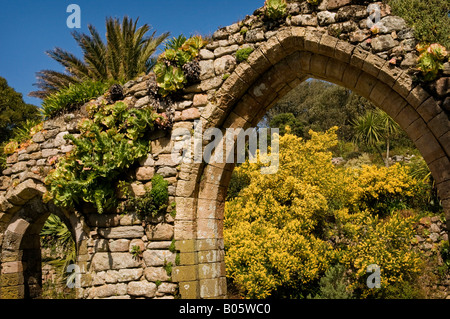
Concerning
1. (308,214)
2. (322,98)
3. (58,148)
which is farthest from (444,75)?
(322,98)

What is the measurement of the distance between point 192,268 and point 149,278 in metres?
0.68

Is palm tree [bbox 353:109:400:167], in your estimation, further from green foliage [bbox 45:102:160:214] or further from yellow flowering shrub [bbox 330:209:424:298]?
green foliage [bbox 45:102:160:214]

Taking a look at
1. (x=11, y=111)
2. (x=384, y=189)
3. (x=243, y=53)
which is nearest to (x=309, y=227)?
(x=384, y=189)

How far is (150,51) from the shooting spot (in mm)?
11977

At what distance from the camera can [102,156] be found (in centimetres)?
571

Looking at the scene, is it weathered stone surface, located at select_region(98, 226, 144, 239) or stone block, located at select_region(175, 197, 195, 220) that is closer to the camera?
stone block, located at select_region(175, 197, 195, 220)

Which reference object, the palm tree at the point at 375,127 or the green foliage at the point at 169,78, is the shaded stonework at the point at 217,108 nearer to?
the green foliage at the point at 169,78

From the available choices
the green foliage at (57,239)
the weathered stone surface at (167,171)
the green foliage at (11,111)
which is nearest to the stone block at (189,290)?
the weathered stone surface at (167,171)

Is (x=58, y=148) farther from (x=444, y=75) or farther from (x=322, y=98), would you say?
(x=322, y=98)

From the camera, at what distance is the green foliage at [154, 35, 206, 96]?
221 inches

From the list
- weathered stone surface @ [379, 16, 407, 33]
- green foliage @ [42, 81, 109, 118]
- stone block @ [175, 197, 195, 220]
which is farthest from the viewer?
green foliage @ [42, 81, 109, 118]

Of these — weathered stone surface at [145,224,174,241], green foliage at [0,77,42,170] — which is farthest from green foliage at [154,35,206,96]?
green foliage at [0,77,42,170]

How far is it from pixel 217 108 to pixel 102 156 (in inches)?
78.0

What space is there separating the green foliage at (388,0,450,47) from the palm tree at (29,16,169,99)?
8260 millimetres
